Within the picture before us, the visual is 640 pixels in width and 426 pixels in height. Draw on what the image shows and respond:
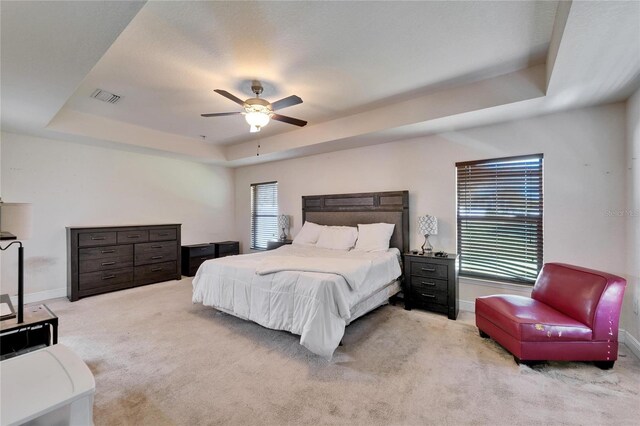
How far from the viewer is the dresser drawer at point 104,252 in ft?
13.9

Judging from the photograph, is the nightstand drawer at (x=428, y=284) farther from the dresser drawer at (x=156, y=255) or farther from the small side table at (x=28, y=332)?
the dresser drawer at (x=156, y=255)

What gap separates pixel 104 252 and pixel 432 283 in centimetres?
497

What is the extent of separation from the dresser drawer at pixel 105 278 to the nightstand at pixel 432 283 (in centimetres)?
448

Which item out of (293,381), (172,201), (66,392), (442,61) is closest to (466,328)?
(293,381)

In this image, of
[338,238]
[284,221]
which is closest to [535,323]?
[338,238]

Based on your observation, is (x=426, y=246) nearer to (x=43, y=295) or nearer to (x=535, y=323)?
(x=535, y=323)

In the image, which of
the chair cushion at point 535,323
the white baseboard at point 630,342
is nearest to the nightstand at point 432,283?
the chair cushion at point 535,323

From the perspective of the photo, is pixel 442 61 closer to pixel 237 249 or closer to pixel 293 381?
pixel 293 381

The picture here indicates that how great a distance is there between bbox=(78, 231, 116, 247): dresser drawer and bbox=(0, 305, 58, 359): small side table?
2315 mm

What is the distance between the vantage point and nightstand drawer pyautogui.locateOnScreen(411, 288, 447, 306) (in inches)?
138

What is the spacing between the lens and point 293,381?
2.15m

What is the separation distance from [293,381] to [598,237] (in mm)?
3455

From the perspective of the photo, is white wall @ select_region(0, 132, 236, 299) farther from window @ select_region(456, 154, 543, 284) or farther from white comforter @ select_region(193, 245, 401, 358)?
window @ select_region(456, 154, 543, 284)

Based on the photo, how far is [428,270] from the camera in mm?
3602
